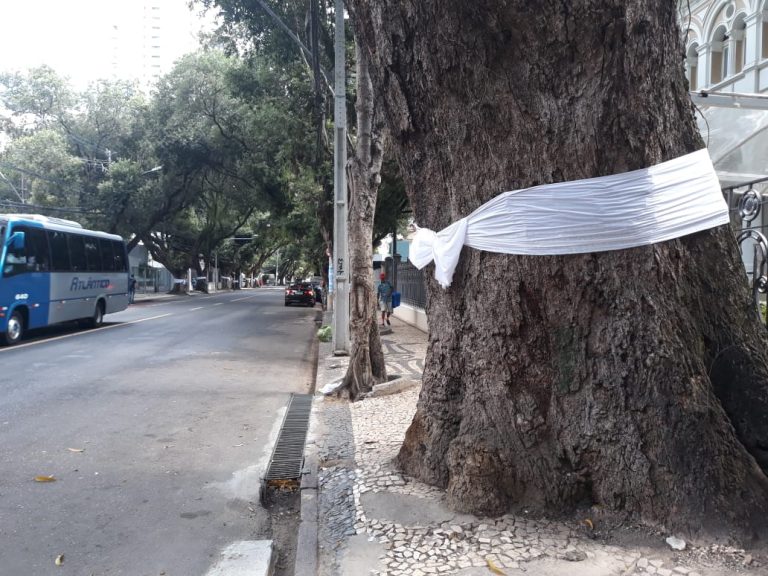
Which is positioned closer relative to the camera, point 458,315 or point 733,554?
point 733,554

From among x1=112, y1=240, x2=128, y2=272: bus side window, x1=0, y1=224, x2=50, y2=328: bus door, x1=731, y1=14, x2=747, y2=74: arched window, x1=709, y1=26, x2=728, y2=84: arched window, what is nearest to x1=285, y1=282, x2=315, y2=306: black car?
x1=112, y1=240, x2=128, y2=272: bus side window

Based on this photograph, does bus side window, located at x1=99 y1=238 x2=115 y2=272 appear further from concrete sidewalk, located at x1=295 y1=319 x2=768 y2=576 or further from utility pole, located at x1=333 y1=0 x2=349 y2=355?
concrete sidewalk, located at x1=295 y1=319 x2=768 y2=576

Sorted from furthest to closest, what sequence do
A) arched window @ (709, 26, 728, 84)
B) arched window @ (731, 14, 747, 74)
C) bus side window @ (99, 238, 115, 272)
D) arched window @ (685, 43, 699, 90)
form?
1. bus side window @ (99, 238, 115, 272)
2. arched window @ (685, 43, 699, 90)
3. arched window @ (709, 26, 728, 84)
4. arched window @ (731, 14, 747, 74)

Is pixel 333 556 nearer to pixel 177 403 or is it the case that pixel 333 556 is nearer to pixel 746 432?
pixel 746 432

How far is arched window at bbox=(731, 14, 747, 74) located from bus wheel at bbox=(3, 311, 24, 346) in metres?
18.0

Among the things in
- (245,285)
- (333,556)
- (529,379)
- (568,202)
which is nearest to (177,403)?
(333,556)

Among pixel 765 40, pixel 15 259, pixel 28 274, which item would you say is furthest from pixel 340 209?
pixel 765 40

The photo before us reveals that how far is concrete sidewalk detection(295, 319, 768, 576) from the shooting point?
3.21 meters

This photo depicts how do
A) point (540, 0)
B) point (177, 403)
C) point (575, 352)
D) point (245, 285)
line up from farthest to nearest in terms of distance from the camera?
point (245, 285) < point (177, 403) < point (575, 352) < point (540, 0)

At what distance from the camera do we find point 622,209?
364 centimetres

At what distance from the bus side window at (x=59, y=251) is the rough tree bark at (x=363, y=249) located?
31.4 ft

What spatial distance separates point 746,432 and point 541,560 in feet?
4.77

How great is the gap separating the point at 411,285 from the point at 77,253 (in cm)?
1025

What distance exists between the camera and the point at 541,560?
3314mm
